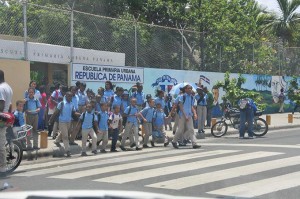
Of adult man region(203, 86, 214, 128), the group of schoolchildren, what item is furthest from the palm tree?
the group of schoolchildren

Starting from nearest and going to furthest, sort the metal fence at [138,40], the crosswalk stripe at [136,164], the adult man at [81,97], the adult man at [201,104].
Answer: the crosswalk stripe at [136,164] → the adult man at [81,97] → the metal fence at [138,40] → the adult man at [201,104]

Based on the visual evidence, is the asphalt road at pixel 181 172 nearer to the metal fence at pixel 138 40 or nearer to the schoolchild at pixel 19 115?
the schoolchild at pixel 19 115

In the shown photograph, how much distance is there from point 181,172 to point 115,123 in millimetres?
4062

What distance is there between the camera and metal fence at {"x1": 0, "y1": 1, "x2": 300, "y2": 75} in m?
17.9

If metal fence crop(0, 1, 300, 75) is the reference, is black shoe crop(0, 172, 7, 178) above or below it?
below

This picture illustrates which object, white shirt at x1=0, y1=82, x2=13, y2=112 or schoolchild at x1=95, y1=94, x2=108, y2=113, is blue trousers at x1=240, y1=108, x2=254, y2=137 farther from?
white shirt at x1=0, y1=82, x2=13, y2=112

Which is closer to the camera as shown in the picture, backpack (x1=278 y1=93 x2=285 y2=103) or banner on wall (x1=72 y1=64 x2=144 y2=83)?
banner on wall (x1=72 y1=64 x2=144 y2=83)

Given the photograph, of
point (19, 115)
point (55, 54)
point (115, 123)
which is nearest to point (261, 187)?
point (115, 123)

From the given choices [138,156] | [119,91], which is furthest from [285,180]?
[119,91]

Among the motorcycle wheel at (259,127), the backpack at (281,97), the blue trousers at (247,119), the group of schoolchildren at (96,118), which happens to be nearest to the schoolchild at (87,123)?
the group of schoolchildren at (96,118)

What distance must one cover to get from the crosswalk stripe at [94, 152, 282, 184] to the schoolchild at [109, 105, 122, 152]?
310cm

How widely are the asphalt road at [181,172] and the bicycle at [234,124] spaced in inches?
128

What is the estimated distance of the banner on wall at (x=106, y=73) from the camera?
1895 centimetres

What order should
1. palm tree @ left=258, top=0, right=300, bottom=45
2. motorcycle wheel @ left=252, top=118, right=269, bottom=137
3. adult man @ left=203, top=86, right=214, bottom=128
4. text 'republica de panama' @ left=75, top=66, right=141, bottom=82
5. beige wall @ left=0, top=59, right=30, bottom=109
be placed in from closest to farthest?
beige wall @ left=0, top=59, right=30, bottom=109
motorcycle wheel @ left=252, top=118, right=269, bottom=137
text 'republica de panama' @ left=75, top=66, right=141, bottom=82
adult man @ left=203, top=86, right=214, bottom=128
palm tree @ left=258, top=0, right=300, bottom=45
